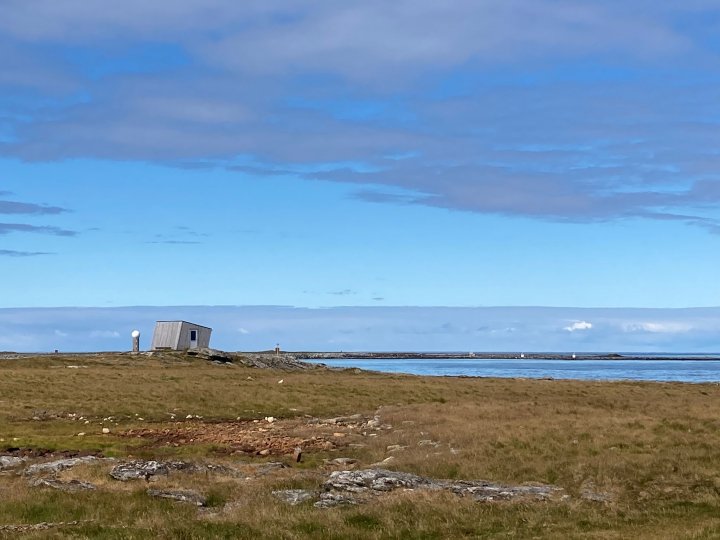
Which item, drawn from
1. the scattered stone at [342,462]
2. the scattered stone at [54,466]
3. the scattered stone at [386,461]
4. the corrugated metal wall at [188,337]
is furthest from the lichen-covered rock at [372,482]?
the corrugated metal wall at [188,337]

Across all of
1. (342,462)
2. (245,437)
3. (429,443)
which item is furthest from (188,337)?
(342,462)

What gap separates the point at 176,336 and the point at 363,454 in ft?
244

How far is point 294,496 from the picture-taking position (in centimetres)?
1947

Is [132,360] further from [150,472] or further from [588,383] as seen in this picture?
[150,472]

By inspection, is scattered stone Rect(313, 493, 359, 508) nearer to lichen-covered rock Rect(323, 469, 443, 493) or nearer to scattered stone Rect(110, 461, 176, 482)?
lichen-covered rock Rect(323, 469, 443, 493)

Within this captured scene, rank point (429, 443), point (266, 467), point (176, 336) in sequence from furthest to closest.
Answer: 1. point (176, 336)
2. point (429, 443)
3. point (266, 467)

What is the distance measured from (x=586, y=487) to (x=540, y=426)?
1180 centimetres

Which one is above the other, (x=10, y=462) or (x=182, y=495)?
(x=182, y=495)

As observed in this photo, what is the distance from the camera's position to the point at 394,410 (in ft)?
140

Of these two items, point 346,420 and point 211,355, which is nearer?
point 346,420

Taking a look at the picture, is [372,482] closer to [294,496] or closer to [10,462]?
[294,496]

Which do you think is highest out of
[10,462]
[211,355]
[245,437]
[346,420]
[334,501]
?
[211,355]

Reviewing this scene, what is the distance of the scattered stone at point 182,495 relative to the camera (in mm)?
19156

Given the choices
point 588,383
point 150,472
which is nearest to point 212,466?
point 150,472
